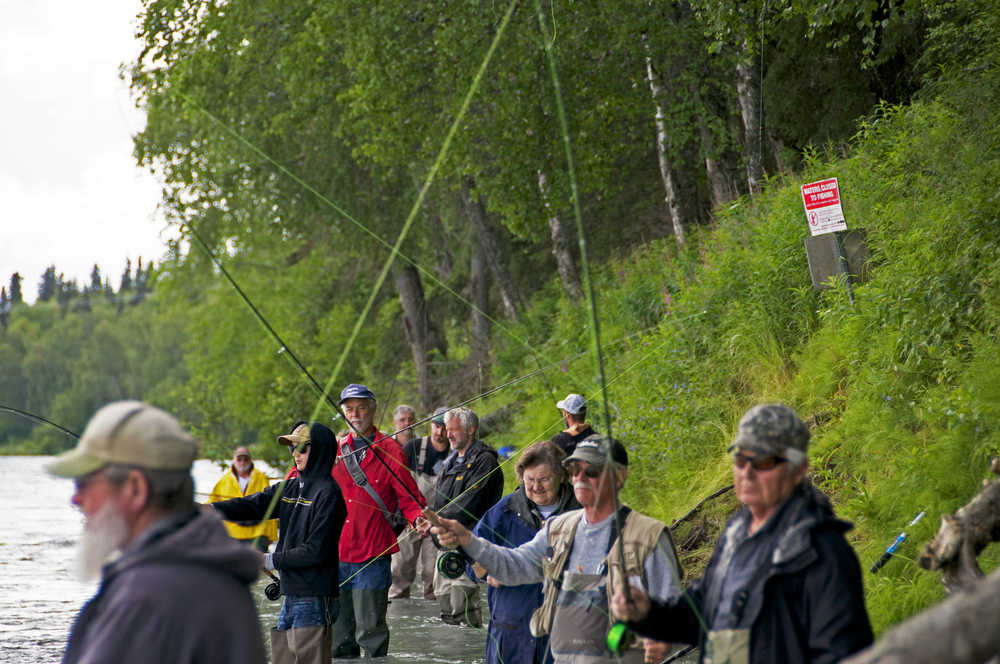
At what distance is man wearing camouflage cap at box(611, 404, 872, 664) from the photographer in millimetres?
3025

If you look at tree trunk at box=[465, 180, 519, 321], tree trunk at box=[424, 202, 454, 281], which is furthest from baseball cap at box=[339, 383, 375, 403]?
tree trunk at box=[424, 202, 454, 281]

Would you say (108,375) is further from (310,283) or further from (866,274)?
(866,274)

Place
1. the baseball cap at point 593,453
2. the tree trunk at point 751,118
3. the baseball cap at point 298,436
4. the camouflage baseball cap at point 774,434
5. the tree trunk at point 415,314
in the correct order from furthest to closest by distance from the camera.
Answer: the tree trunk at point 415,314
the tree trunk at point 751,118
the baseball cap at point 298,436
the baseball cap at point 593,453
the camouflage baseball cap at point 774,434

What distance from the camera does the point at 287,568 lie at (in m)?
6.75

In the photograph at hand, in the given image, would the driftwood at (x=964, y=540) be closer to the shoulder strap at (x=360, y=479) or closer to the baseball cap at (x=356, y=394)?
the baseball cap at (x=356, y=394)

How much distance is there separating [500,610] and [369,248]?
2072cm

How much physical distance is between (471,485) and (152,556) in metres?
6.36

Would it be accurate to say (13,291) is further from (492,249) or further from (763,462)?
(492,249)

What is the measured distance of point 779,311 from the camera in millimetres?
11711

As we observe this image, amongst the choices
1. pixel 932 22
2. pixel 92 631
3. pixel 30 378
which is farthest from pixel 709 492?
pixel 30 378

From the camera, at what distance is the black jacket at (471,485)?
8805 millimetres

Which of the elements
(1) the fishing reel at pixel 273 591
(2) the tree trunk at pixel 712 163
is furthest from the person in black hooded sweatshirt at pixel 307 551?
(2) the tree trunk at pixel 712 163

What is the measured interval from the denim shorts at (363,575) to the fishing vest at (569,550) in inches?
150

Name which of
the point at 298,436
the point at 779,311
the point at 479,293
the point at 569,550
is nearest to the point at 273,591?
the point at 298,436
